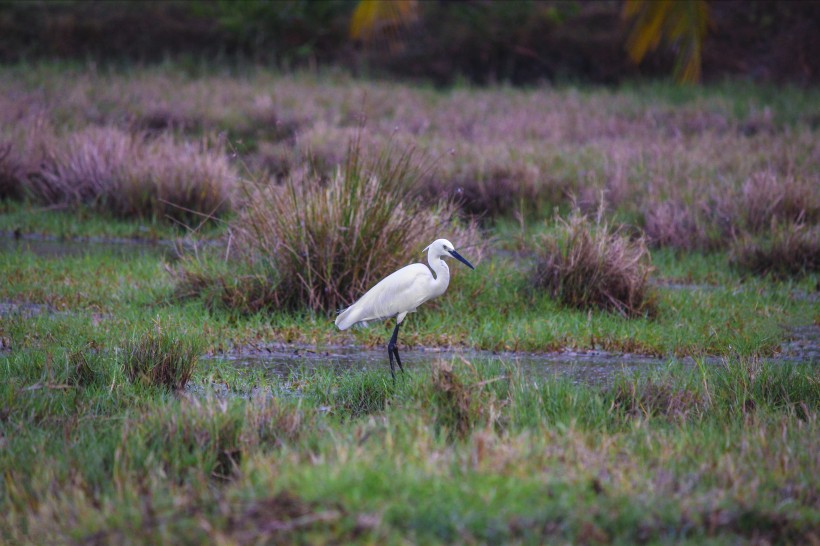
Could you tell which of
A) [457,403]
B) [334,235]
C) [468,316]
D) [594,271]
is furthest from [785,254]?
[457,403]

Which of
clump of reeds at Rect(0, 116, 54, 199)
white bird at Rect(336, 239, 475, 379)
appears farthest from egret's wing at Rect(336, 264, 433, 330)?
clump of reeds at Rect(0, 116, 54, 199)

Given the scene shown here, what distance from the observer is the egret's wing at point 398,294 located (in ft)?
17.3

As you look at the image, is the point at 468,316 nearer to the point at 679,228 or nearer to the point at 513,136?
the point at 679,228

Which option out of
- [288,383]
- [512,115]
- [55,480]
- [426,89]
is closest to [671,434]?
[288,383]

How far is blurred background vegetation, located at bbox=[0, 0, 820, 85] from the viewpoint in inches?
782

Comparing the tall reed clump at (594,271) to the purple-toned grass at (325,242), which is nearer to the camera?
the purple-toned grass at (325,242)

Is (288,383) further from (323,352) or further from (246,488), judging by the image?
(246,488)

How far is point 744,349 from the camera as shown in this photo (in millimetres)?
5902

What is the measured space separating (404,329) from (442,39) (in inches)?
604

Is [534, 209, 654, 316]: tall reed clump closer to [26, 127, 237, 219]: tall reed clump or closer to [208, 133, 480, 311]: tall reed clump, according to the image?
[208, 133, 480, 311]: tall reed clump

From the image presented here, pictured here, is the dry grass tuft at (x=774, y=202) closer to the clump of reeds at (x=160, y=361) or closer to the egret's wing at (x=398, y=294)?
the egret's wing at (x=398, y=294)

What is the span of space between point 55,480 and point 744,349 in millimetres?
4070

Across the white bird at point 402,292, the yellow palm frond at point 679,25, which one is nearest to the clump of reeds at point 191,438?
the white bird at point 402,292

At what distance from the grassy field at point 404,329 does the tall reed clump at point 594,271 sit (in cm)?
2
